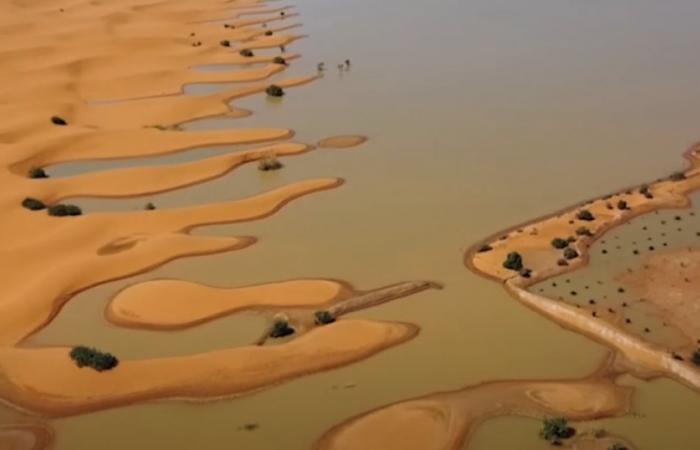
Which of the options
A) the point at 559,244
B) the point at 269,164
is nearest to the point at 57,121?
the point at 269,164

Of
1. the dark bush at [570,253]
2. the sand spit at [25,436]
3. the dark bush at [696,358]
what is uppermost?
the dark bush at [570,253]

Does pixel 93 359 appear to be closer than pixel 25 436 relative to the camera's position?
No

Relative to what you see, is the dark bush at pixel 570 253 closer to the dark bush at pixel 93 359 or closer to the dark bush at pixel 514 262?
the dark bush at pixel 514 262

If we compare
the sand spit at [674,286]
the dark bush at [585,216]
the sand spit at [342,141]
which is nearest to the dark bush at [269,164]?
the sand spit at [342,141]

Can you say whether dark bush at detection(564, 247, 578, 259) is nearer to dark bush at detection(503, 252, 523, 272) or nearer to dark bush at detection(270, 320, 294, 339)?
dark bush at detection(503, 252, 523, 272)

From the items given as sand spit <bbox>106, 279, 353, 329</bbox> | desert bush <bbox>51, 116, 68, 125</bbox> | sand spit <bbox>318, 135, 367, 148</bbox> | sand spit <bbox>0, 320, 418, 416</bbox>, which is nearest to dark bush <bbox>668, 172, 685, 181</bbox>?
sand spit <bbox>318, 135, 367, 148</bbox>

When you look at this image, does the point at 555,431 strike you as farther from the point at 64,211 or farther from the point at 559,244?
the point at 64,211

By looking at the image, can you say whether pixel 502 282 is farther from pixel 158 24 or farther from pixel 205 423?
pixel 158 24
